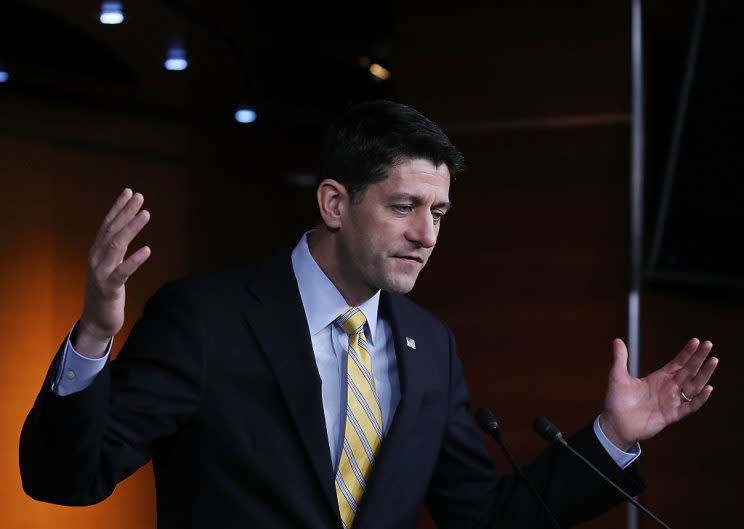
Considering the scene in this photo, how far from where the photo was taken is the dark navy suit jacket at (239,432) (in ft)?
5.13

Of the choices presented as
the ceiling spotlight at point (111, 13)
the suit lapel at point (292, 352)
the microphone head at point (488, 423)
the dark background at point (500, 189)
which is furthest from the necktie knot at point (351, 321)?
the dark background at point (500, 189)

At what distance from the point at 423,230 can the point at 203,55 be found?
7.53ft

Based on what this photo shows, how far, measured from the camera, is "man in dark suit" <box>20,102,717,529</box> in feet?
5.61

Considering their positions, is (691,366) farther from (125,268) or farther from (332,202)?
(125,268)

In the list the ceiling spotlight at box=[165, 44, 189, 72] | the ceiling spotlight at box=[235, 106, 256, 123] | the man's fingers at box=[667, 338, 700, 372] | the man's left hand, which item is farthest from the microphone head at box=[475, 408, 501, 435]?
the ceiling spotlight at box=[235, 106, 256, 123]

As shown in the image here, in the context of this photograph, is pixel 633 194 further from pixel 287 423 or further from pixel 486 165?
pixel 287 423

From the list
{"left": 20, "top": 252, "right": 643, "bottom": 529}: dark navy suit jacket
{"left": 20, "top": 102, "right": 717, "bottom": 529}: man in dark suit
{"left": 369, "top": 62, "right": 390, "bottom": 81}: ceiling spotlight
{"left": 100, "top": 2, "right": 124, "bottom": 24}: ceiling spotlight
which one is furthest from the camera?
{"left": 369, "top": 62, "right": 390, "bottom": 81}: ceiling spotlight

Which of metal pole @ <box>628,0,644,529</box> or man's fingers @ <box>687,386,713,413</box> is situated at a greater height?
metal pole @ <box>628,0,644,529</box>

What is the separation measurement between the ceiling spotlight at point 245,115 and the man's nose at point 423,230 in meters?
3.18

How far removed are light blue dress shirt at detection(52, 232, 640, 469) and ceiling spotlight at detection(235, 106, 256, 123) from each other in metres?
2.98

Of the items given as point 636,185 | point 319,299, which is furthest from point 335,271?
point 636,185

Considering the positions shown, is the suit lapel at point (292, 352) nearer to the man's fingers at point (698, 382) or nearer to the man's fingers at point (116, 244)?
the man's fingers at point (116, 244)

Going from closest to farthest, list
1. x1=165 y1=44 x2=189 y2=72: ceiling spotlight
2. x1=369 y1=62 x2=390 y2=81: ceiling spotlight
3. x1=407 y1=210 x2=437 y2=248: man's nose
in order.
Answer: x1=407 y1=210 x2=437 y2=248: man's nose, x1=165 y1=44 x2=189 y2=72: ceiling spotlight, x1=369 y1=62 x2=390 y2=81: ceiling spotlight

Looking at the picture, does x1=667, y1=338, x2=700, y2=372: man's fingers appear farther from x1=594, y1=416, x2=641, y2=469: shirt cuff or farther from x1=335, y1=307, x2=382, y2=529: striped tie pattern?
x1=335, y1=307, x2=382, y2=529: striped tie pattern
